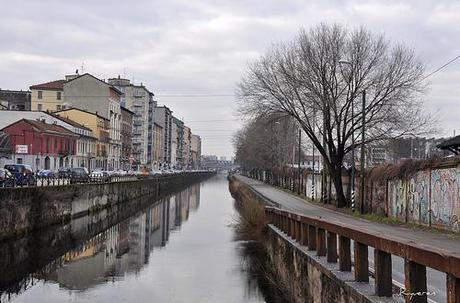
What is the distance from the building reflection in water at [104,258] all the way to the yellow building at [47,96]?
78.1 m

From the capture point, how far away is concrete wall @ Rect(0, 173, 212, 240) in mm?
29370

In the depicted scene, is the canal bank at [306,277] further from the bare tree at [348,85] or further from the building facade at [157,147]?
the building facade at [157,147]

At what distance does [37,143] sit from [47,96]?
1793 inches

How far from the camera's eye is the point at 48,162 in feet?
262

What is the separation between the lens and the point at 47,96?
391 feet

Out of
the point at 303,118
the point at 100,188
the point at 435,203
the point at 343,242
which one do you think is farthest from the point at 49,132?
the point at 343,242

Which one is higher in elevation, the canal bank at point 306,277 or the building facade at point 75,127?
the building facade at point 75,127

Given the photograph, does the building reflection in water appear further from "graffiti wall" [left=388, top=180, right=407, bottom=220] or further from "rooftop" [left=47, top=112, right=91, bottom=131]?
"rooftop" [left=47, top=112, right=91, bottom=131]

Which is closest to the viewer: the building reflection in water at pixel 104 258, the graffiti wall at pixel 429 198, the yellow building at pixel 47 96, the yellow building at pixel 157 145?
the building reflection in water at pixel 104 258

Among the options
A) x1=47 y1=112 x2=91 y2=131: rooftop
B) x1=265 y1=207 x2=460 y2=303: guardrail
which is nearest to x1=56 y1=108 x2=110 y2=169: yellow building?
x1=47 y1=112 x2=91 y2=131: rooftop

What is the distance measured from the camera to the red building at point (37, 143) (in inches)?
2943

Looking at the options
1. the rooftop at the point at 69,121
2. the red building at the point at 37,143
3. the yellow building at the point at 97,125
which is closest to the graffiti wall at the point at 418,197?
the red building at the point at 37,143

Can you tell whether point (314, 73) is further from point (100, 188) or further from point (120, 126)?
point (120, 126)

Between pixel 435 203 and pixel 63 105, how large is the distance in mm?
91687
